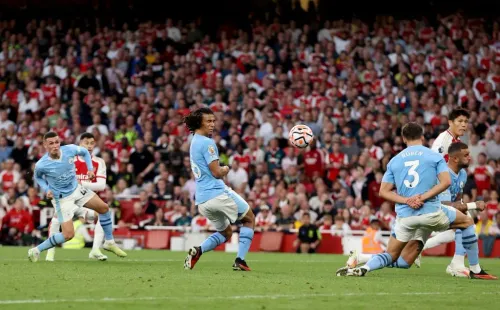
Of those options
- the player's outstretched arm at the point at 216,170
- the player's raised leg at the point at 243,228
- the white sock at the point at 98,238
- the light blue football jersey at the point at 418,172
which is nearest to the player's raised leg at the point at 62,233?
the white sock at the point at 98,238

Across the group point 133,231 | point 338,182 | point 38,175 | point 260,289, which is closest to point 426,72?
point 338,182

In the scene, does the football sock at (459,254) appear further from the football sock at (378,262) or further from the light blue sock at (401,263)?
the football sock at (378,262)

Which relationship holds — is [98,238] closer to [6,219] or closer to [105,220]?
[105,220]

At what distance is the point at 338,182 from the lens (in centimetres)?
2288

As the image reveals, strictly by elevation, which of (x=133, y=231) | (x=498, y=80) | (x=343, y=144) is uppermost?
(x=498, y=80)

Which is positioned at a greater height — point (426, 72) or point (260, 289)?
point (426, 72)

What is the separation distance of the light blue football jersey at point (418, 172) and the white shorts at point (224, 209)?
2.31 meters

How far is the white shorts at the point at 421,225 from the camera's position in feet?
37.0

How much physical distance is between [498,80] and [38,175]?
13.8m

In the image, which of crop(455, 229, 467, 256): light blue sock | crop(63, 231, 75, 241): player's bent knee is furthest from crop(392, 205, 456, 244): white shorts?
crop(63, 231, 75, 241): player's bent knee

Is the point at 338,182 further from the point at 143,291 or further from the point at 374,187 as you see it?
the point at 143,291

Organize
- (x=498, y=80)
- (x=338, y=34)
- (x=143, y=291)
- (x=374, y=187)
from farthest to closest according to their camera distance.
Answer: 1. (x=338, y=34)
2. (x=498, y=80)
3. (x=374, y=187)
4. (x=143, y=291)

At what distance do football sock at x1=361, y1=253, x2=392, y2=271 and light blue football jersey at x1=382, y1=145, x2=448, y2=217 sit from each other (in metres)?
0.51

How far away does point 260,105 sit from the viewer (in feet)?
84.1
